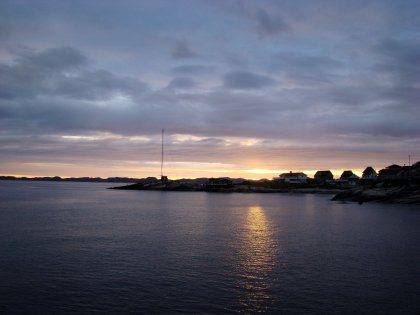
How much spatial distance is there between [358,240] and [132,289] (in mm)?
31998

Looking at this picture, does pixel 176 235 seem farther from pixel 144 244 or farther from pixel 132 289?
pixel 132 289

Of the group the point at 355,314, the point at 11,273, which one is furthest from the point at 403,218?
the point at 11,273

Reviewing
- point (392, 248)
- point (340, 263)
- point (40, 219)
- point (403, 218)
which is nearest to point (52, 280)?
point (340, 263)

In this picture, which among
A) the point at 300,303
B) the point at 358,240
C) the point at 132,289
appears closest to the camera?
the point at 300,303

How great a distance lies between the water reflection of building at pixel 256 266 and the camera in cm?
2438

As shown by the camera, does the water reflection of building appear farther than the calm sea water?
Yes

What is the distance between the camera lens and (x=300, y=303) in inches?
943

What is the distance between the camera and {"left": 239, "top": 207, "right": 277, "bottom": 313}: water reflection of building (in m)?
24.4

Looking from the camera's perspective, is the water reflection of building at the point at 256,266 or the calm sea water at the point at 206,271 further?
the water reflection of building at the point at 256,266

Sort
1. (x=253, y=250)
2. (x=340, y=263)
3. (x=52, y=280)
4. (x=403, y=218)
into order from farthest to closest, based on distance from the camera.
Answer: (x=403, y=218) → (x=253, y=250) → (x=340, y=263) → (x=52, y=280)

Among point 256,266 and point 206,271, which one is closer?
point 206,271

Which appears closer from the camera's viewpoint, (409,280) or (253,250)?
(409,280)

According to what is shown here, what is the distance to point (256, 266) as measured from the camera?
3334 centimetres

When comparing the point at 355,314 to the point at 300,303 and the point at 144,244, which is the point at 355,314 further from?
the point at 144,244
